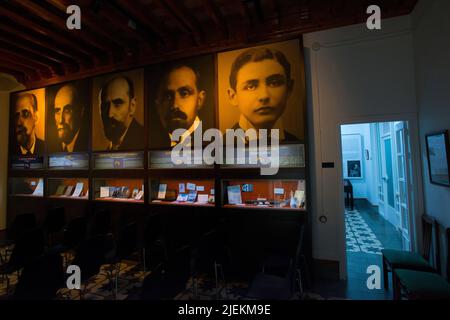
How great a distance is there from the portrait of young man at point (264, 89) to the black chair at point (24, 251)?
298cm

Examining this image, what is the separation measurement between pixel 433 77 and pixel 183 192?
3.86m

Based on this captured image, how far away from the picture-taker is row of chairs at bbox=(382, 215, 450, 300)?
203 cm

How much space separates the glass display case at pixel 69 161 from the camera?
4.88 m

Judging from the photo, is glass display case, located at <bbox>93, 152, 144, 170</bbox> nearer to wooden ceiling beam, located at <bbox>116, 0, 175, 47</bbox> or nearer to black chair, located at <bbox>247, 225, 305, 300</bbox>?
wooden ceiling beam, located at <bbox>116, 0, 175, 47</bbox>

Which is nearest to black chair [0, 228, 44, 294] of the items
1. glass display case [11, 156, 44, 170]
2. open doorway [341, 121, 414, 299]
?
glass display case [11, 156, 44, 170]

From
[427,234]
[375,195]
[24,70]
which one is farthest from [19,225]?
[375,195]

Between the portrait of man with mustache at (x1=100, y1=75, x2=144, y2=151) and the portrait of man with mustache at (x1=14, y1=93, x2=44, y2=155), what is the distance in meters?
2.03

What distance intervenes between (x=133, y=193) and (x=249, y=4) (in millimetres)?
3841

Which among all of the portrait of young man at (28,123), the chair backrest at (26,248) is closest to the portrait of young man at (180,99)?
the chair backrest at (26,248)

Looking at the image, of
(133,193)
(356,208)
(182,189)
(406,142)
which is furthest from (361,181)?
(133,193)

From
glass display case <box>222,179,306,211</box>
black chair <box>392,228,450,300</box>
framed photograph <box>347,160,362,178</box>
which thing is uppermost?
framed photograph <box>347,160,362,178</box>

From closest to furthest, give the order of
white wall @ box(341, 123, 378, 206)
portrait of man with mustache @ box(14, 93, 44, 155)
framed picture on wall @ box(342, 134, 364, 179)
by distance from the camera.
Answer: portrait of man with mustache @ box(14, 93, 44, 155) → white wall @ box(341, 123, 378, 206) → framed picture on wall @ box(342, 134, 364, 179)
